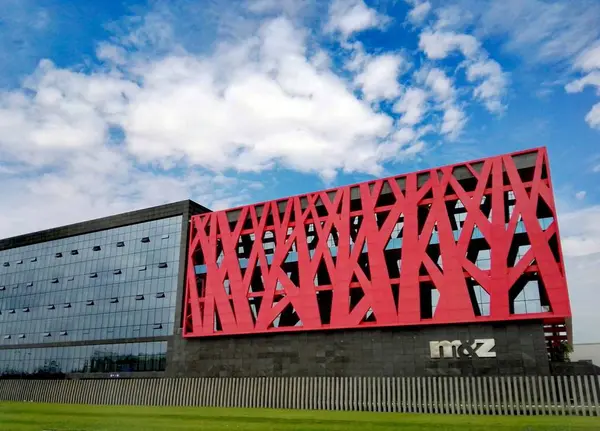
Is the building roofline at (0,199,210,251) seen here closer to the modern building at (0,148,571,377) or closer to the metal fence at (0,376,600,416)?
the modern building at (0,148,571,377)

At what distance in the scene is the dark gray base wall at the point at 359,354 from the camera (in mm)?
35875

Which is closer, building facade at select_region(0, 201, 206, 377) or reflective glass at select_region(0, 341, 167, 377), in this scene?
reflective glass at select_region(0, 341, 167, 377)

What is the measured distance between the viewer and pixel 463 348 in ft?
122

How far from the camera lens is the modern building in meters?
37.4

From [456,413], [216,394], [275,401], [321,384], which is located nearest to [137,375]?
[216,394]

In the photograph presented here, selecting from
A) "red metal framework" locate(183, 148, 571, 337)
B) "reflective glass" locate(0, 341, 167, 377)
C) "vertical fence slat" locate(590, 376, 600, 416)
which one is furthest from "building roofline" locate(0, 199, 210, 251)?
"vertical fence slat" locate(590, 376, 600, 416)

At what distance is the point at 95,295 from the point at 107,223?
7.98m

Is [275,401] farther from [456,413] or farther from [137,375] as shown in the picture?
[137,375]

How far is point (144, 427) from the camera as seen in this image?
21.1 metres

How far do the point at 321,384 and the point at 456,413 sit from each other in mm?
9495

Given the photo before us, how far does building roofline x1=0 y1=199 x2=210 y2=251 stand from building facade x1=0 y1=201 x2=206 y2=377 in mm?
110

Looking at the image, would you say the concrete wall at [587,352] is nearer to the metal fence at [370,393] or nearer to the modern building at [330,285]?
the modern building at [330,285]

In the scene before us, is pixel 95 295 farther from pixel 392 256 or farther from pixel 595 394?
pixel 595 394

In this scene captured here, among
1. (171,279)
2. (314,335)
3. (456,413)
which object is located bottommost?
(456,413)
